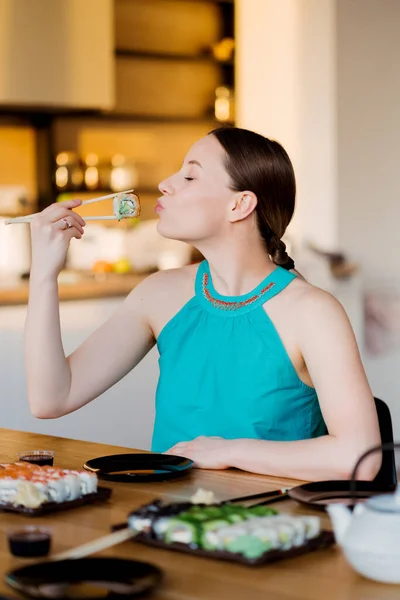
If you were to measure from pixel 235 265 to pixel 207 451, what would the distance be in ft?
1.47

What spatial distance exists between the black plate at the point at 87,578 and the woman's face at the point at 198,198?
0.93m

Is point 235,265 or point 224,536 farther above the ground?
point 235,265

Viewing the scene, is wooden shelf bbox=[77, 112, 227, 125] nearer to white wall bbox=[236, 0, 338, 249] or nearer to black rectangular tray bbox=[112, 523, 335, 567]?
white wall bbox=[236, 0, 338, 249]

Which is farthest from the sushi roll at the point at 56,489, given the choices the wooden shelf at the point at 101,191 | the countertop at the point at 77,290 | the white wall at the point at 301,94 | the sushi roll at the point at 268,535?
the wooden shelf at the point at 101,191

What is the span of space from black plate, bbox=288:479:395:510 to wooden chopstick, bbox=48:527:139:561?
29 centimetres

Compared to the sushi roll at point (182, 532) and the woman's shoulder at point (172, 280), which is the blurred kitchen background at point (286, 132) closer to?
the woman's shoulder at point (172, 280)

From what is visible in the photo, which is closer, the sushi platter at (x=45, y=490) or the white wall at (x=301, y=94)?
the sushi platter at (x=45, y=490)

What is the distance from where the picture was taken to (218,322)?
207 centimetres

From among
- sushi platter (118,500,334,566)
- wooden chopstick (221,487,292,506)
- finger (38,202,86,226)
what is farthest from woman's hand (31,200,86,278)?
sushi platter (118,500,334,566)

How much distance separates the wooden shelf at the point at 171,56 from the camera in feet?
20.6

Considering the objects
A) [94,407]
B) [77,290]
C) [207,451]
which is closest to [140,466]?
[207,451]

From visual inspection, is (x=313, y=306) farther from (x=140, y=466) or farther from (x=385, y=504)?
(x=385, y=504)

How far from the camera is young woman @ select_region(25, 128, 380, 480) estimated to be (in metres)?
1.97

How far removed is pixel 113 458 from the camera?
1790 mm
